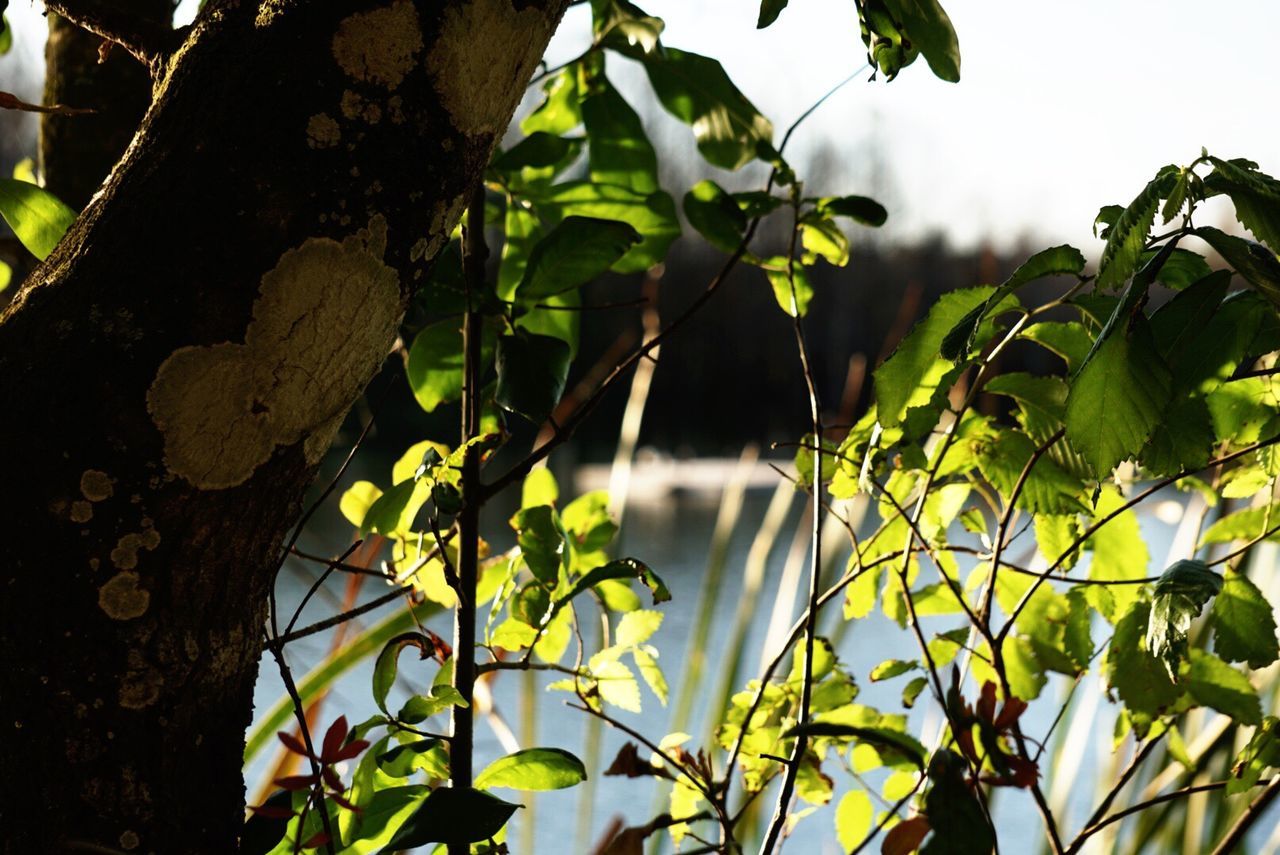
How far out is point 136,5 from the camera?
0.60 m

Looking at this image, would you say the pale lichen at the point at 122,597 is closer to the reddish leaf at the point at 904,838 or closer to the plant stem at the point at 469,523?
the plant stem at the point at 469,523

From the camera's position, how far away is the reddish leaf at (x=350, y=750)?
40 centimetres

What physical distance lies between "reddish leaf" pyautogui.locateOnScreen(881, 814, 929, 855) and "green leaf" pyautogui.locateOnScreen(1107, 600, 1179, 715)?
0.11 meters

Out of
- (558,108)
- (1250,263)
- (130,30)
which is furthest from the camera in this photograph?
(558,108)

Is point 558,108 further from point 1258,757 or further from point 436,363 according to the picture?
point 1258,757

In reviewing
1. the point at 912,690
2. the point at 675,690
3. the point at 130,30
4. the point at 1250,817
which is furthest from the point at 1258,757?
the point at 675,690

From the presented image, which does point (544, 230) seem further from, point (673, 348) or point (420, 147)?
point (673, 348)

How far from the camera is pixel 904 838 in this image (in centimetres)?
38

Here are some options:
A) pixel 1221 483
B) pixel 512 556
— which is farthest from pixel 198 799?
pixel 1221 483

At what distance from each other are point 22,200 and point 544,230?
25 cm

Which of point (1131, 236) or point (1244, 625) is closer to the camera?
point (1131, 236)

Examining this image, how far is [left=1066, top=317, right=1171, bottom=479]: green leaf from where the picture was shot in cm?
30

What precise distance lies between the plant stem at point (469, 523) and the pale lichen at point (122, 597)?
14 centimetres

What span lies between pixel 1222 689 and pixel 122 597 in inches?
16.4
